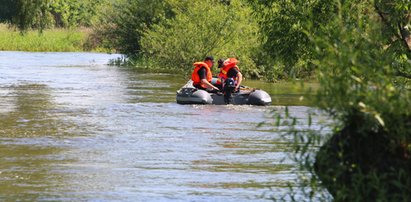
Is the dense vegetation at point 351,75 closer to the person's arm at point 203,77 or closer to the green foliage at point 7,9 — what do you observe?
the green foliage at point 7,9

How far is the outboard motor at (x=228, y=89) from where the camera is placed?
1005 inches

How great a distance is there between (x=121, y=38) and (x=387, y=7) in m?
39.3

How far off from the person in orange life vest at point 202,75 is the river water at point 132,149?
733mm

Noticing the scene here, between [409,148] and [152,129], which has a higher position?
[409,148]

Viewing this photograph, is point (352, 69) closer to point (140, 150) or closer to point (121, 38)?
point (140, 150)

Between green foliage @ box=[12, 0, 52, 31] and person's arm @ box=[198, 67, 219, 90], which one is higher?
green foliage @ box=[12, 0, 52, 31]

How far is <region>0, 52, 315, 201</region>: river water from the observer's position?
13250mm

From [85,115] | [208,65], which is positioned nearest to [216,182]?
[85,115]

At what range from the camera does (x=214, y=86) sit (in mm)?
27016

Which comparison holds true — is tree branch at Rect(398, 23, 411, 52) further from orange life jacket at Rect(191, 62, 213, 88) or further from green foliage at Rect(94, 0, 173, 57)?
green foliage at Rect(94, 0, 173, 57)

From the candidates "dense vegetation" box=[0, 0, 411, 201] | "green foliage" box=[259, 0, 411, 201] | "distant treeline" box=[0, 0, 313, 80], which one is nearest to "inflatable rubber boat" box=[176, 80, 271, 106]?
"dense vegetation" box=[0, 0, 411, 201]

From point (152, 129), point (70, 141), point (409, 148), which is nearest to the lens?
point (409, 148)

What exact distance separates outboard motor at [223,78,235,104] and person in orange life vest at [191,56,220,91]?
0.70 metres

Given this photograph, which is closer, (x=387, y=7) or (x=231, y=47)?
(x=387, y=7)
